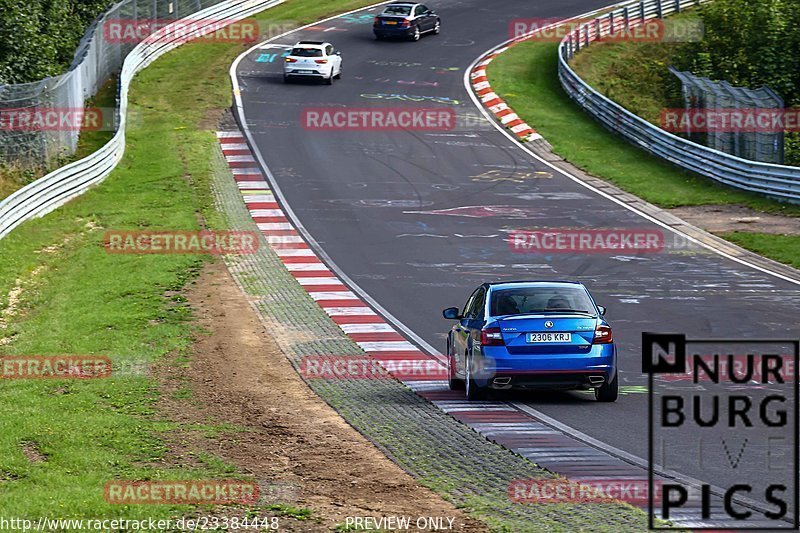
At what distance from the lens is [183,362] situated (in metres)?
17.5

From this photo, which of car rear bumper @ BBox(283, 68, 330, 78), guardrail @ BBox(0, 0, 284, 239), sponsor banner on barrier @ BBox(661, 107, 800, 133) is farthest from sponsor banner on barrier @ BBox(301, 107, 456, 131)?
sponsor banner on barrier @ BBox(661, 107, 800, 133)

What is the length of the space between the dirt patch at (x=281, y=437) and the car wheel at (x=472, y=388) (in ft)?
6.14

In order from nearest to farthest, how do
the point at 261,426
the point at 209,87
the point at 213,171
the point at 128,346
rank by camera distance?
the point at 261,426
the point at 128,346
the point at 213,171
the point at 209,87

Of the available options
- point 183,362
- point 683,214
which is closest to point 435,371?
point 183,362

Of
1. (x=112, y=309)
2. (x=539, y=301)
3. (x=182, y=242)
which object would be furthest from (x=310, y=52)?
(x=539, y=301)

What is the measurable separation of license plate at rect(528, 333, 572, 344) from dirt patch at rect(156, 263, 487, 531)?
2493 millimetres

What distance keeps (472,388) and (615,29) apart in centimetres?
4262

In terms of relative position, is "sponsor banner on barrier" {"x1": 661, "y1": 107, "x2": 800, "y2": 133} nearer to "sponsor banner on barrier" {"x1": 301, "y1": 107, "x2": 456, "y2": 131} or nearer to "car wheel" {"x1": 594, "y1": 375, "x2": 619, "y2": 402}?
"sponsor banner on barrier" {"x1": 301, "y1": 107, "x2": 456, "y2": 131}

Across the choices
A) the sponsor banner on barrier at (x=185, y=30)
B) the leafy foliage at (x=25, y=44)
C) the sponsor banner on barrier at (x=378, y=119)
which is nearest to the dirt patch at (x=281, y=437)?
the sponsor banner on barrier at (x=378, y=119)

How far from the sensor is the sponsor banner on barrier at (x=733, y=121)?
117ft

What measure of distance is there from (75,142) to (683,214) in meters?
17.8

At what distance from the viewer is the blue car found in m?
14.5

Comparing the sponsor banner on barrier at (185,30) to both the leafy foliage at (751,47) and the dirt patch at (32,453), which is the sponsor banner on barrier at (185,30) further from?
the dirt patch at (32,453)

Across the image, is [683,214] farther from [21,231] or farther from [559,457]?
[559,457]
